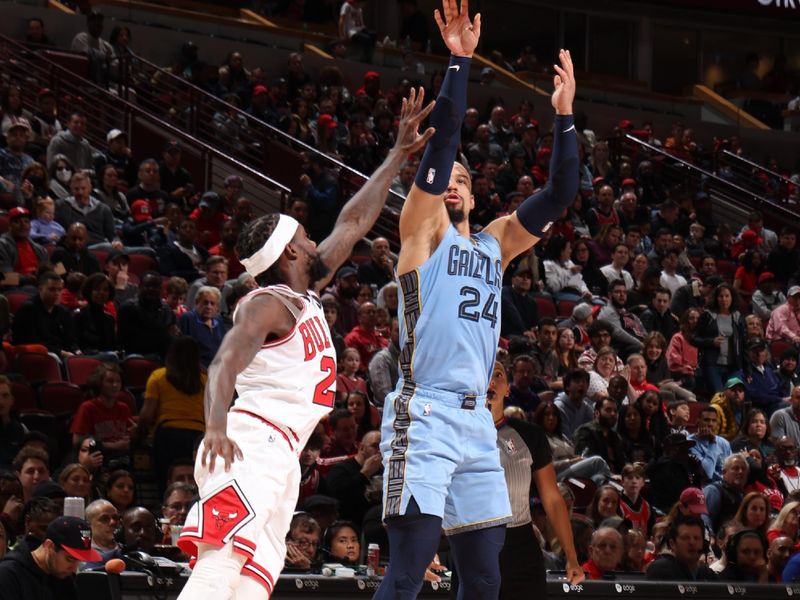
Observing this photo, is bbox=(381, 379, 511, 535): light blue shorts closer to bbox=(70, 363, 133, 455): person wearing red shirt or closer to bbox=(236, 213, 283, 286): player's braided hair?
bbox=(236, 213, 283, 286): player's braided hair

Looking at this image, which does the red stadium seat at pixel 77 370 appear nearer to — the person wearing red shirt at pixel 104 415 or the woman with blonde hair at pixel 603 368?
the person wearing red shirt at pixel 104 415

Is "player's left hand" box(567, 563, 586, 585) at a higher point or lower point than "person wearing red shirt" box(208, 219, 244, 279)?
lower

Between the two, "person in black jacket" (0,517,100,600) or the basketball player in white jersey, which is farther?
"person in black jacket" (0,517,100,600)

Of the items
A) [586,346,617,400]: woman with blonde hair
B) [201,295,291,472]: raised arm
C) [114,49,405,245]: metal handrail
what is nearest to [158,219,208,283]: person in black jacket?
[114,49,405,245]: metal handrail

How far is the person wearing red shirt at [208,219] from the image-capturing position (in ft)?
45.1

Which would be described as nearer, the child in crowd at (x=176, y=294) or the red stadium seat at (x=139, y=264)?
the child in crowd at (x=176, y=294)

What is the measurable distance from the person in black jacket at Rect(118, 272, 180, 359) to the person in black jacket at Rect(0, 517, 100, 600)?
4.51 m

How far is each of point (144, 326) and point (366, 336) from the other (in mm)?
2174

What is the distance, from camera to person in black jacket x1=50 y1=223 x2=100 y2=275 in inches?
446

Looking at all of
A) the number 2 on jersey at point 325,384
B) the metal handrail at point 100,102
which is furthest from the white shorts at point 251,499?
the metal handrail at point 100,102

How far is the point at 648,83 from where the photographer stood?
88.2ft

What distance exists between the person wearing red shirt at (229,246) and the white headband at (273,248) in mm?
7992

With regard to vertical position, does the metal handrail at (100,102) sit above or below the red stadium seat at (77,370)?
above

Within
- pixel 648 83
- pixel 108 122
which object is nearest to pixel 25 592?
pixel 108 122
